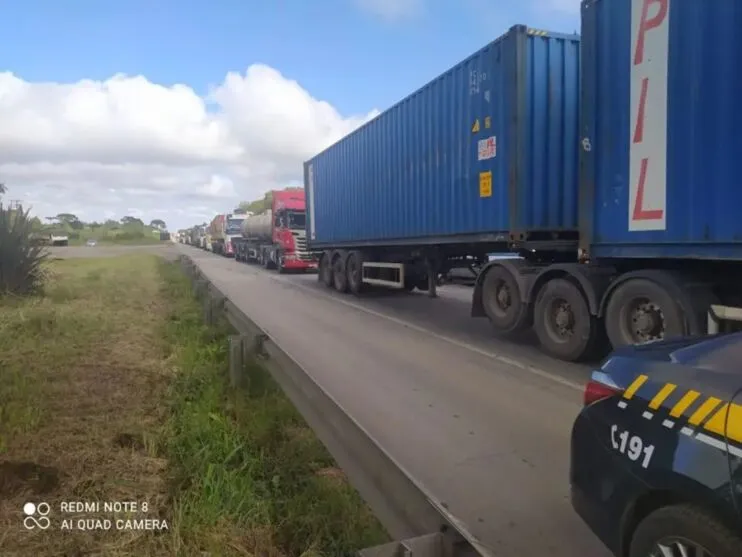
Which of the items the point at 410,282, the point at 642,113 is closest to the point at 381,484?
the point at 642,113

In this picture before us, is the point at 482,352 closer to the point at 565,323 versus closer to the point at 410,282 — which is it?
the point at 565,323

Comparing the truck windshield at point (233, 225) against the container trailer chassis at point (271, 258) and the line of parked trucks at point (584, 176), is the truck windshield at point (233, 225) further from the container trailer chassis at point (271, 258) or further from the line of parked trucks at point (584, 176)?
the line of parked trucks at point (584, 176)

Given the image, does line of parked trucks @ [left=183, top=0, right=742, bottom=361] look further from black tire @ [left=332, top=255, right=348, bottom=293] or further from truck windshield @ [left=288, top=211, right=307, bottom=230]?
truck windshield @ [left=288, top=211, right=307, bottom=230]

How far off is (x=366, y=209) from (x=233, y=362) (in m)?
8.08

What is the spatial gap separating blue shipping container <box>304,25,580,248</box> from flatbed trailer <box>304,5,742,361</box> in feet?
0.07

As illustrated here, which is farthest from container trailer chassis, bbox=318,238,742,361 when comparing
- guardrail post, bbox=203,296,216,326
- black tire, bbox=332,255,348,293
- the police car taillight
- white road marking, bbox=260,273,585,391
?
black tire, bbox=332,255,348,293

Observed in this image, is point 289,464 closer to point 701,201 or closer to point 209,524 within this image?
point 209,524

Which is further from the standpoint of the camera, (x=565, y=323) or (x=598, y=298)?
(x=565, y=323)

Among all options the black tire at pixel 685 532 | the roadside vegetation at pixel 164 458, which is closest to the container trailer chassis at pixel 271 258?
the roadside vegetation at pixel 164 458

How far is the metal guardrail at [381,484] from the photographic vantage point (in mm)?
1873

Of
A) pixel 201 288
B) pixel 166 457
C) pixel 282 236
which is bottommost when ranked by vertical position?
pixel 166 457

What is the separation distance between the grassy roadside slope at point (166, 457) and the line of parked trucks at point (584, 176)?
3.67 m

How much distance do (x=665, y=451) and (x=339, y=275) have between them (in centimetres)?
1307

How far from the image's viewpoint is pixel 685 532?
187 centimetres
